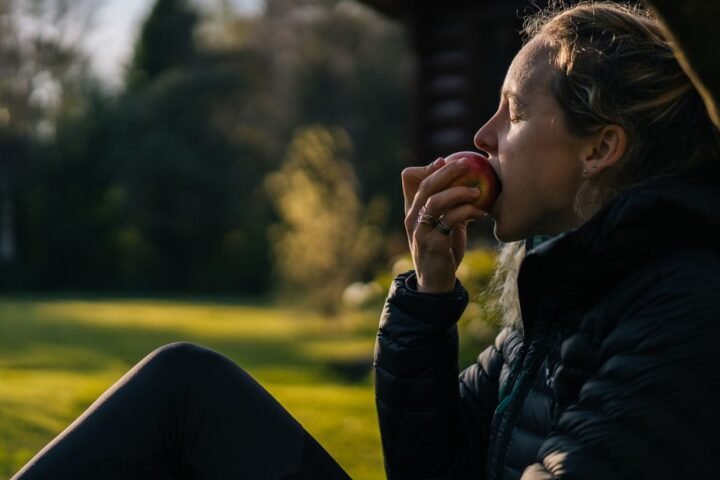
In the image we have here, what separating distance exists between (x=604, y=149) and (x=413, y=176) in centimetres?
50

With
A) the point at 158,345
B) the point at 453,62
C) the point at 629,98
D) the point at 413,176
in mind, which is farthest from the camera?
the point at 158,345

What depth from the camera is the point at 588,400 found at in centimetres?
135

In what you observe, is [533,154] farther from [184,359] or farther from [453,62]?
[453,62]

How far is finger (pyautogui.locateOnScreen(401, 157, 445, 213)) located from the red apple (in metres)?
0.17

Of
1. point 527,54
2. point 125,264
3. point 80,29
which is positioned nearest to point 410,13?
point 527,54

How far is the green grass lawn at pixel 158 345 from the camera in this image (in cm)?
435

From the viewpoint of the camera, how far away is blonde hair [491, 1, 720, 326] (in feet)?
5.40

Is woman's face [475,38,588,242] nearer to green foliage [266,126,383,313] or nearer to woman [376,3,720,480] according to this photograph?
woman [376,3,720,480]

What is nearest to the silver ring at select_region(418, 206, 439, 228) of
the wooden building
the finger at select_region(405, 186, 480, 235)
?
the finger at select_region(405, 186, 480, 235)

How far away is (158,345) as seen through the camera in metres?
11.0

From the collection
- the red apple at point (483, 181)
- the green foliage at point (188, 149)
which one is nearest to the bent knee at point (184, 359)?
the red apple at point (483, 181)

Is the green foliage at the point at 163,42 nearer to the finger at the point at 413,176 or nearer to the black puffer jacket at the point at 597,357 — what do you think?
the finger at the point at 413,176

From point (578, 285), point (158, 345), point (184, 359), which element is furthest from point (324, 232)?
point (578, 285)

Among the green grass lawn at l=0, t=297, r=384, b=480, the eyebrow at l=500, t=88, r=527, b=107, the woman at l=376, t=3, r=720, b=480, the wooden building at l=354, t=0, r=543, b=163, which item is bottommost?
the green grass lawn at l=0, t=297, r=384, b=480
